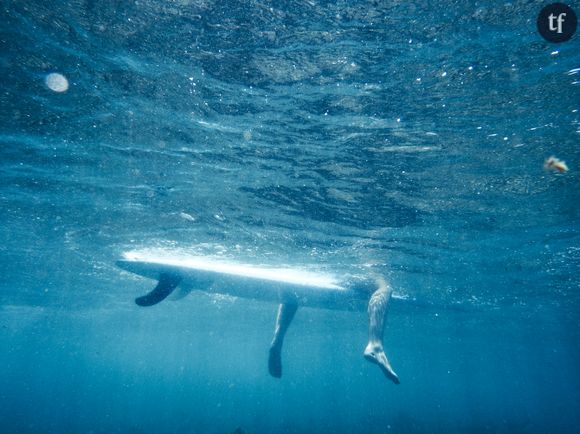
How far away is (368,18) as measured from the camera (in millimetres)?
5668

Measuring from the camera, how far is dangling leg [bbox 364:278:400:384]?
7948 mm

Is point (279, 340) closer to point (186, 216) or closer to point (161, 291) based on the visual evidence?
point (161, 291)

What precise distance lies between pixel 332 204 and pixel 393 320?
2550 centimetres

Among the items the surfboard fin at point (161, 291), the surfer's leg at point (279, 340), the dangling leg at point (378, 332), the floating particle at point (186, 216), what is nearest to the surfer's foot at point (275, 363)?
the surfer's leg at point (279, 340)

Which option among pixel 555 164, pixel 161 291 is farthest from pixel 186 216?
pixel 555 164

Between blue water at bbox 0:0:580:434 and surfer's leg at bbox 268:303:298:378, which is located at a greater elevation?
blue water at bbox 0:0:580:434

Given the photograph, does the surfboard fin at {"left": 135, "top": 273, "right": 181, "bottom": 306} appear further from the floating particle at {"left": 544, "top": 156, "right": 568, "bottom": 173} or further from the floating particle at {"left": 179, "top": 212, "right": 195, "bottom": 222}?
the floating particle at {"left": 544, "top": 156, "right": 568, "bottom": 173}

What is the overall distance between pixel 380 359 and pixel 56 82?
10026 mm

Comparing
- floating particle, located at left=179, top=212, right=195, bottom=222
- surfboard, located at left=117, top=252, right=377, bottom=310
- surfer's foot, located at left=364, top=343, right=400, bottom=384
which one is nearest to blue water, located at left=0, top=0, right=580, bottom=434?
floating particle, located at left=179, top=212, right=195, bottom=222

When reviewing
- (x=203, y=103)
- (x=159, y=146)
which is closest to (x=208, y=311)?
(x=159, y=146)

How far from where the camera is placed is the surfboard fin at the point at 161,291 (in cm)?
916

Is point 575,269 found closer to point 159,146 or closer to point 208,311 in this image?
point 159,146

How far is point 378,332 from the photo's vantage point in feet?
32.9

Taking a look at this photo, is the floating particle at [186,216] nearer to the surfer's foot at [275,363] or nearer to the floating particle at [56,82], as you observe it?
the surfer's foot at [275,363]
